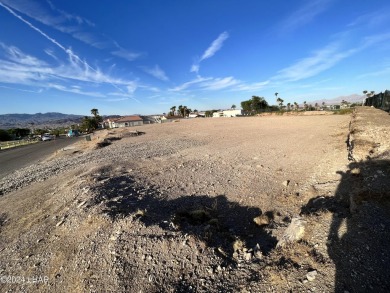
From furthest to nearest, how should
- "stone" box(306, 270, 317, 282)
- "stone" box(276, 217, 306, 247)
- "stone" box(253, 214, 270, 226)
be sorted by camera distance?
"stone" box(253, 214, 270, 226) < "stone" box(276, 217, 306, 247) < "stone" box(306, 270, 317, 282)

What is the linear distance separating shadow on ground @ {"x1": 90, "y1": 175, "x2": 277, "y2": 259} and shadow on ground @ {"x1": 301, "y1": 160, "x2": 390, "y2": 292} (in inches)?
52.6

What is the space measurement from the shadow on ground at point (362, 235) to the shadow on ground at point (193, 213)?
52.6 inches

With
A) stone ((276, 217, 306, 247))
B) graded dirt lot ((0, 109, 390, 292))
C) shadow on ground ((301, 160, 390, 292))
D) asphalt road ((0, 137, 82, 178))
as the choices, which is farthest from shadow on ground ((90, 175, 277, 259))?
asphalt road ((0, 137, 82, 178))

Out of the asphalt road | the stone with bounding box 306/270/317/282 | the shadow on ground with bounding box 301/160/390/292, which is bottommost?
the asphalt road

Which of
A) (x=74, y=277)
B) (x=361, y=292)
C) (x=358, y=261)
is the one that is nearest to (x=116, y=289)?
(x=74, y=277)

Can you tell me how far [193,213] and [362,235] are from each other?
3975mm

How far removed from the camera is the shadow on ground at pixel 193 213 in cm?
484

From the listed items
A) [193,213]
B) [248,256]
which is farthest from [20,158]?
[248,256]

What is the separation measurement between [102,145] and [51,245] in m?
21.5

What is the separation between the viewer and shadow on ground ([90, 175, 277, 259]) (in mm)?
4840

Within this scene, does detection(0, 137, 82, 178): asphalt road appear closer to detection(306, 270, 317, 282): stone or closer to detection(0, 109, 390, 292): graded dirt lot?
detection(0, 109, 390, 292): graded dirt lot

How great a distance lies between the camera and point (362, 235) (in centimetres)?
384

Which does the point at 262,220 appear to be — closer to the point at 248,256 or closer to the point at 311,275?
the point at 248,256

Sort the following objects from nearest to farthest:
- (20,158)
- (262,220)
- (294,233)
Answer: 1. (294,233)
2. (262,220)
3. (20,158)
